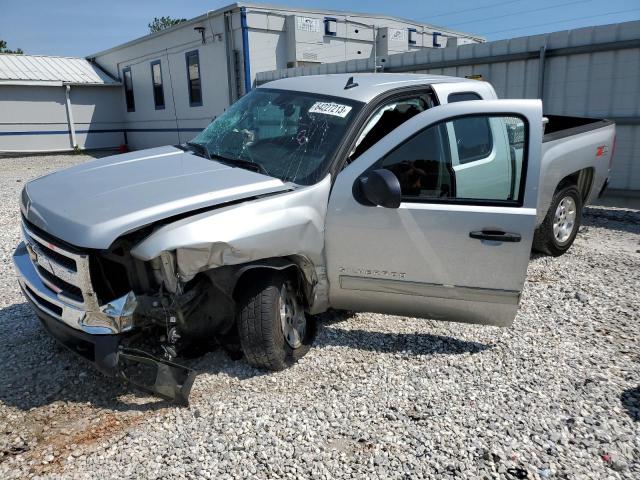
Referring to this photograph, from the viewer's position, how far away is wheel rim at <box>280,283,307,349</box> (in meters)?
3.55

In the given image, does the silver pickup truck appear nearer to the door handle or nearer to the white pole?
the door handle

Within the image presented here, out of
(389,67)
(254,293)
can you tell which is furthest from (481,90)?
(389,67)

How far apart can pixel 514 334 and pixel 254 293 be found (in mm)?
2258

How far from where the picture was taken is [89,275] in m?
2.85

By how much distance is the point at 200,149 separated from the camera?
13.9 ft

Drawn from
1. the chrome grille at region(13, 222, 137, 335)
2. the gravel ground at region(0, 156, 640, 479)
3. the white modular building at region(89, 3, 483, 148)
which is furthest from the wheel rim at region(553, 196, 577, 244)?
the white modular building at region(89, 3, 483, 148)

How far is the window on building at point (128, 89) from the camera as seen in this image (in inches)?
930

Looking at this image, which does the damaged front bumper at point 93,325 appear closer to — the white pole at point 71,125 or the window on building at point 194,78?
the window on building at point 194,78

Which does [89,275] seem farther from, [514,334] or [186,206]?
[514,334]

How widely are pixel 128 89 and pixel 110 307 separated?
23588 millimetres

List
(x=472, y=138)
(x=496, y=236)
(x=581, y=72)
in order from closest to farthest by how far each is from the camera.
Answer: (x=496, y=236) < (x=472, y=138) < (x=581, y=72)

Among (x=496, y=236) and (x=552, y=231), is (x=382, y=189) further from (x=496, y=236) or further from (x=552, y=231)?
(x=552, y=231)

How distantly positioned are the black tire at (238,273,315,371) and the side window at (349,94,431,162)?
1071mm

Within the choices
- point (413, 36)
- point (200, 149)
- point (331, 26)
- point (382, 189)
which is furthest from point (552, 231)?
point (413, 36)
